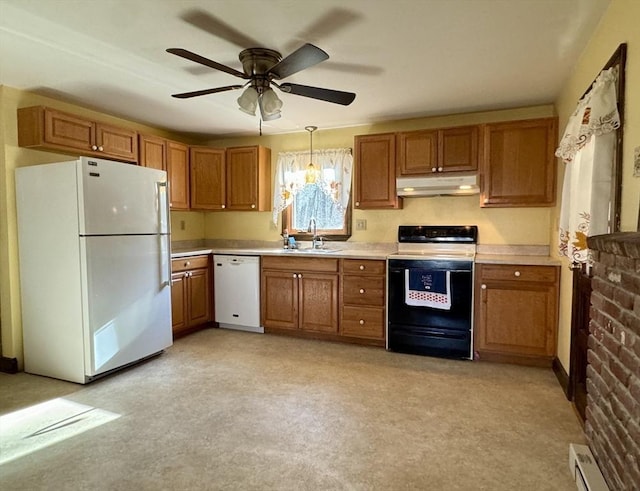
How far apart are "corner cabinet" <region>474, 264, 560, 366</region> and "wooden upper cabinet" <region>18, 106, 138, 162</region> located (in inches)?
138

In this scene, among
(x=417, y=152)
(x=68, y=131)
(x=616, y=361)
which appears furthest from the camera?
(x=417, y=152)

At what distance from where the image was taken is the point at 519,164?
11.6 ft

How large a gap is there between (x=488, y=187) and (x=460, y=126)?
0.63 meters

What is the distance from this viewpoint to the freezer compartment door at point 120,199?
2.90 m

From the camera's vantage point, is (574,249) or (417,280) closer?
(574,249)

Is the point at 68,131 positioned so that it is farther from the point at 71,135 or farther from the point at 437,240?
the point at 437,240

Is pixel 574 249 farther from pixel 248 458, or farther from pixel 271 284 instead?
pixel 271 284

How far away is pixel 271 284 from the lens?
4.27 metres

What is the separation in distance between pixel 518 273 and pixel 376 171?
1.65 metres

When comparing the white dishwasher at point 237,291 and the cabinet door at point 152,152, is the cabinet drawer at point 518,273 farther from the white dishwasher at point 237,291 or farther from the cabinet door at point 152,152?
the cabinet door at point 152,152

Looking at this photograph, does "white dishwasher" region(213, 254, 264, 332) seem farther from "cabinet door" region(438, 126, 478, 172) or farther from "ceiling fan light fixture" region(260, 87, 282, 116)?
"cabinet door" region(438, 126, 478, 172)

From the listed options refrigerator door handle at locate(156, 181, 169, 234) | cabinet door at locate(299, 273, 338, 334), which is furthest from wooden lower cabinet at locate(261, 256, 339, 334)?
refrigerator door handle at locate(156, 181, 169, 234)

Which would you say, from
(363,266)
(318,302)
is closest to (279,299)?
(318,302)

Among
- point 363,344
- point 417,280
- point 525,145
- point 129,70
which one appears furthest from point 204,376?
point 525,145
